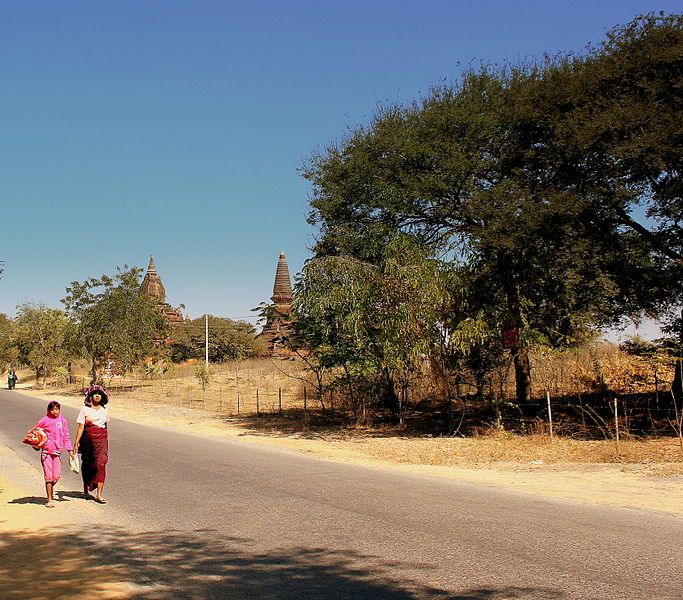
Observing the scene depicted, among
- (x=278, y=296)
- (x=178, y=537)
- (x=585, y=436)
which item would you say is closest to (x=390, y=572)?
(x=178, y=537)

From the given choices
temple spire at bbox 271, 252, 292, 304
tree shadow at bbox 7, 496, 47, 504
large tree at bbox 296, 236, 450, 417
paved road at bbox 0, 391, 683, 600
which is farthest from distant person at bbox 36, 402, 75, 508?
temple spire at bbox 271, 252, 292, 304

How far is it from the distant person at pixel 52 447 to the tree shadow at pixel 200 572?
205 cm

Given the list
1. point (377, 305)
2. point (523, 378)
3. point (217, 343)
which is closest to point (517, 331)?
point (523, 378)

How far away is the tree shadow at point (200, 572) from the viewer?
5.26 meters

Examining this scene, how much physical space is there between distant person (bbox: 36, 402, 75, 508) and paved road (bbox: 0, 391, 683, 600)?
2.95 feet

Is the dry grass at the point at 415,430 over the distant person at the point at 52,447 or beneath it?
beneath

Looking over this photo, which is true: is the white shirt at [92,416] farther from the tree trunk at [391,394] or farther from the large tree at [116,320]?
the large tree at [116,320]

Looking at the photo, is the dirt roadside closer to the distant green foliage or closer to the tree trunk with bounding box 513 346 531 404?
the tree trunk with bounding box 513 346 531 404

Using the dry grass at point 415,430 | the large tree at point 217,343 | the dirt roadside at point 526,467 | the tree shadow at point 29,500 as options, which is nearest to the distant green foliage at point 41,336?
the dry grass at point 415,430

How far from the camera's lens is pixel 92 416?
9.69 metres

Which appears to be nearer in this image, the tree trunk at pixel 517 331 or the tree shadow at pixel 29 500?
the tree shadow at pixel 29 500

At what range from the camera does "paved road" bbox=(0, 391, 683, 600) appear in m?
5.37

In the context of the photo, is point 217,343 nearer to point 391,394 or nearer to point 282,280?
point 282,280

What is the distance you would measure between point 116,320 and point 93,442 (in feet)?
113
